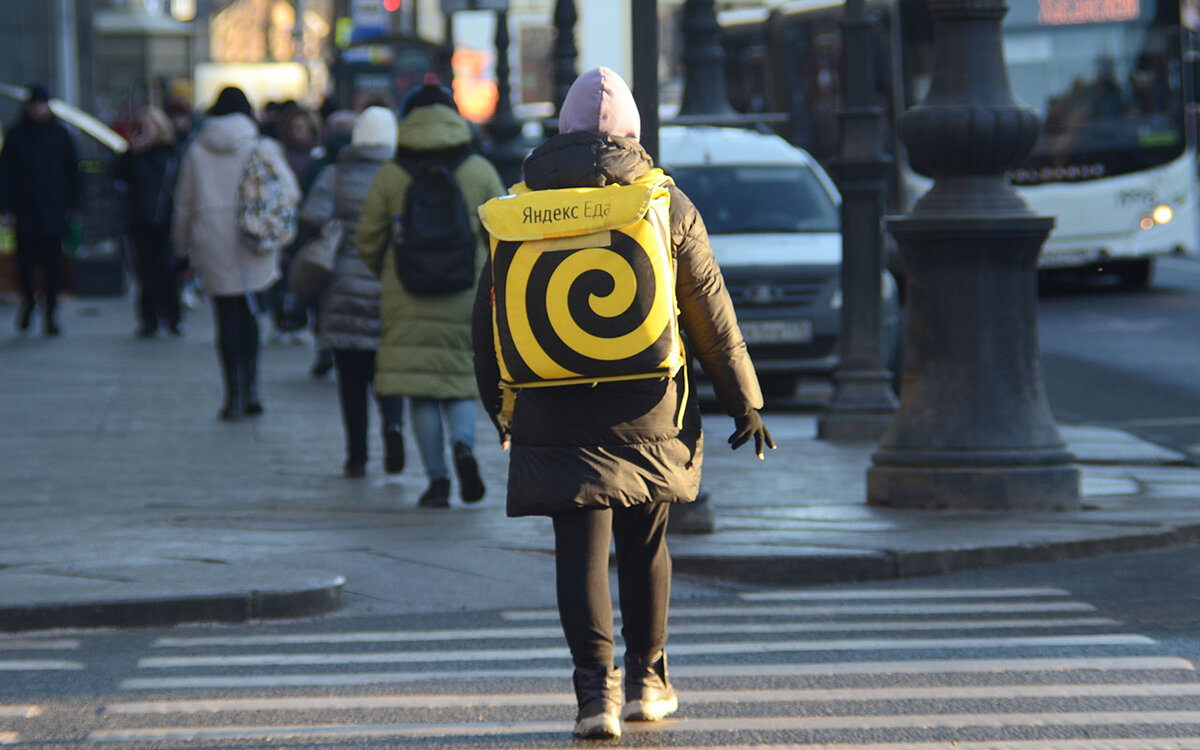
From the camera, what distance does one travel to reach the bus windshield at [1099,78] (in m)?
22.8

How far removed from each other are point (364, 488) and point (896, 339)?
4752 millimetres

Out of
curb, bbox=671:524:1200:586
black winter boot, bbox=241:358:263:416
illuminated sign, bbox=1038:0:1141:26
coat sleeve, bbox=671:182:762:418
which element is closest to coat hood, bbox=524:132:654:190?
coat sleeve, bbox=671:182:762:418

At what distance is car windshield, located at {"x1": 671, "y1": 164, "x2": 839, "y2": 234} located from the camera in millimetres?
14391

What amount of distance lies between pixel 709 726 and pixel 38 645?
2.30 meters

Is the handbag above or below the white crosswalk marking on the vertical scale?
above

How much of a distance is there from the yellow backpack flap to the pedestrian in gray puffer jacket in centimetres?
495

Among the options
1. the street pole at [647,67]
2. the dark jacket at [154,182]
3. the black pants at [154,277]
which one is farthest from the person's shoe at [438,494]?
the black pants at [154,277]

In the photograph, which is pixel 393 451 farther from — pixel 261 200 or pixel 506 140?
pixel 506 140

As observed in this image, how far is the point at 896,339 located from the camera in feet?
43.8

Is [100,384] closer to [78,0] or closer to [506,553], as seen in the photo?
[506,553]

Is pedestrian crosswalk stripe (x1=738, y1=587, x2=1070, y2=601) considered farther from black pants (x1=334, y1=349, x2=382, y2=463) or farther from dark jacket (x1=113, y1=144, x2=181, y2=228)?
dark jacket (x1=113, y1=144, x2=181, y2=228)

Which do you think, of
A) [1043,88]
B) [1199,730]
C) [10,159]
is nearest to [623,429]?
[1199,730]

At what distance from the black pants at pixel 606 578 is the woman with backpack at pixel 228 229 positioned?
7362 mm

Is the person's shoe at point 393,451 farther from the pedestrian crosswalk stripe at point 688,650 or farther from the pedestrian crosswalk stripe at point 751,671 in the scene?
the pedestrian crosswalk stripe at point 751,671
